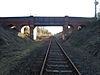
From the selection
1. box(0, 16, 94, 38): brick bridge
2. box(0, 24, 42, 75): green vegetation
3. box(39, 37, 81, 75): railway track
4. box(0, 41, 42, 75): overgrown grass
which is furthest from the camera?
box(0, 16, 94, 38): brick bridge

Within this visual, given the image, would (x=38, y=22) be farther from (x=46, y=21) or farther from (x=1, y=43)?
(x=1, y=43)

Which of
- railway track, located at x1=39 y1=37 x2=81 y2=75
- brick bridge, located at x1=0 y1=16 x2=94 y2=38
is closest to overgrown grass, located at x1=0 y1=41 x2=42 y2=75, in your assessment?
railway track, located at x1=39 y1=37 x2=81 y2=75

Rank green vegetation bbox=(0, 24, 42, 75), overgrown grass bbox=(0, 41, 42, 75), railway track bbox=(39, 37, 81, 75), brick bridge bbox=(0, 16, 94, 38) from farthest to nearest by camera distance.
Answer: brick bridge bbox=(0, 16, 94, 38) → green vegetation bbox=(0, 24, 42, 75) → overgrown grass bbox=(0, 41, 42, 75) → railway track bbox=(39, 37, 81, 75)

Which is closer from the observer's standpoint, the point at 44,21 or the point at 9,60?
the point at 9,60

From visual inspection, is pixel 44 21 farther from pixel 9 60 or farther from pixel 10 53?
pixel 9 60

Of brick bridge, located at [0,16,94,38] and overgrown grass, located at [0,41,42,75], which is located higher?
brick bridge, located at [0,16,94,38]

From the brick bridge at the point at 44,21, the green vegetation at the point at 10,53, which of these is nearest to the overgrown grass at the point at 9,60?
the green vegetation at the point at 10,53

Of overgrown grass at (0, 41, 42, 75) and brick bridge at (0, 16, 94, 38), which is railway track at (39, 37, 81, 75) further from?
brick bridge at (0, 16, 94, 38)

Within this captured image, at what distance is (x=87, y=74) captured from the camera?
10117 millimetres

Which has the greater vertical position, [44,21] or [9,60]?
[44,21]

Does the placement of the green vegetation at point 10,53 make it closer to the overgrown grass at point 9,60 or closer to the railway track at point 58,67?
the overgrown grass at point 9,60

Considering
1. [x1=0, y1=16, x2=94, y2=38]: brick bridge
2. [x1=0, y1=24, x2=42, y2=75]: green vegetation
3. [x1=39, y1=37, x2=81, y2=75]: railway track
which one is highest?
[x1=0, y1=16, x2=94, y2=38]: brick bridge

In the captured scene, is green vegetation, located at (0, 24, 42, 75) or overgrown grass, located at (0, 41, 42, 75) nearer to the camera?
overgrown grass, located at (0, 41, 42, 75)

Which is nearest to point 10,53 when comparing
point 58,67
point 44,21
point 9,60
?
point 9,60
